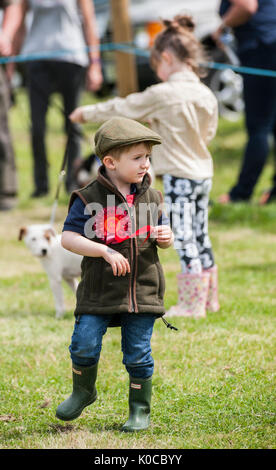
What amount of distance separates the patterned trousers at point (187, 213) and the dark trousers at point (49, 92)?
2.92 meters

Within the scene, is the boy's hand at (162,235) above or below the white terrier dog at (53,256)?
above

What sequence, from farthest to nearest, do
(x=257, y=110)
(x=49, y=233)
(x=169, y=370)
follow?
(x=257, y=110)
(x=49, y=233)
(x=169, y=370)

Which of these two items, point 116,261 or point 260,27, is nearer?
point 116,261

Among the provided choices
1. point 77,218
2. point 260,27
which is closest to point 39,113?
point 260,27

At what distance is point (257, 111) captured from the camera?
260 inches

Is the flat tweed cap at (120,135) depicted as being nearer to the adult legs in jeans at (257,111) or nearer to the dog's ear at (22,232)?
the dog's ear at (22,232)

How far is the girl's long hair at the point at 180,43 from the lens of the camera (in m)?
4.39

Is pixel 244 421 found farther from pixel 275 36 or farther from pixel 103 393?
pixel 275 36

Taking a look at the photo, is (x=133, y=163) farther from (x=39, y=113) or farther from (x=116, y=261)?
(x=39, y=113)

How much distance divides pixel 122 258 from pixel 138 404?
614mm

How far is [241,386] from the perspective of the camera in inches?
137

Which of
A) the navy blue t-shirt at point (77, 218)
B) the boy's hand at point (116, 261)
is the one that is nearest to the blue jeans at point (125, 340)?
the boy's hand at point (116, 261)
